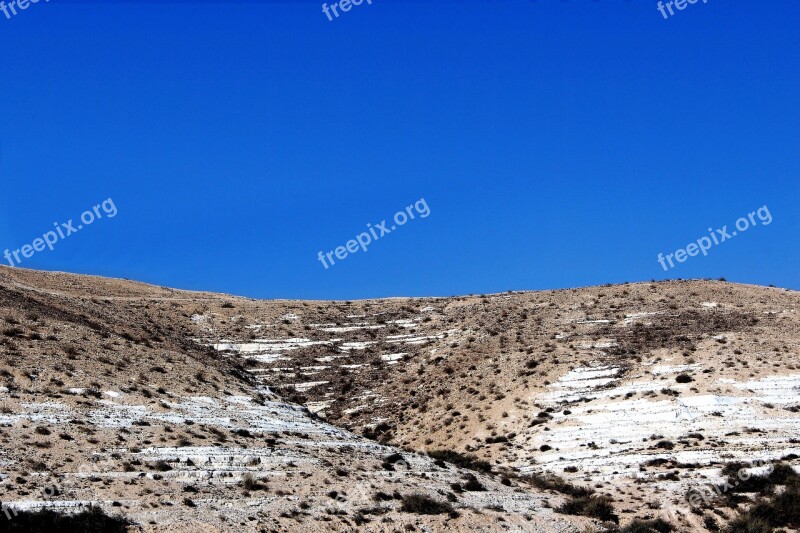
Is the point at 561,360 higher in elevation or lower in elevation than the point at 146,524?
higher

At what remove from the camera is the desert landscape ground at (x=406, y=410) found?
Answer: 26.1m

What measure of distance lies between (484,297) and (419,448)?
85.5 feet

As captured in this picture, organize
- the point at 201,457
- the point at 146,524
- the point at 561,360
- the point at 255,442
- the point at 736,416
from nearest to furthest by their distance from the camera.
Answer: the point at 146,524 → the point at 201,457 → the point at 255,442 → the point at 736,416 → the point at 561,360

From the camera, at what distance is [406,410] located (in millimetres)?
45969

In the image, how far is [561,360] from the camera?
1885 inches

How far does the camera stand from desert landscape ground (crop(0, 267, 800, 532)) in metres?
26.1

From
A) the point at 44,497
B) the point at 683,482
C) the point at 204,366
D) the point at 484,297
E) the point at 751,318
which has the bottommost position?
the point at 683,482

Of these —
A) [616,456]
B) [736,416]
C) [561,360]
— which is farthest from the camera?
[561,360]

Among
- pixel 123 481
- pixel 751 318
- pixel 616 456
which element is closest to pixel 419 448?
pixel 616 456

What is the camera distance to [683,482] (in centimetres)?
3234

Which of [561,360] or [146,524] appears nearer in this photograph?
[146,524]

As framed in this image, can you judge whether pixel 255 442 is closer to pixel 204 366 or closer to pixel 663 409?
pixel 204 366

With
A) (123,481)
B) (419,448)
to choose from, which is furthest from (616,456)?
(123,481)

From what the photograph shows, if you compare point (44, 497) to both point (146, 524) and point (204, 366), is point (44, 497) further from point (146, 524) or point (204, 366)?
point (204, 366)
